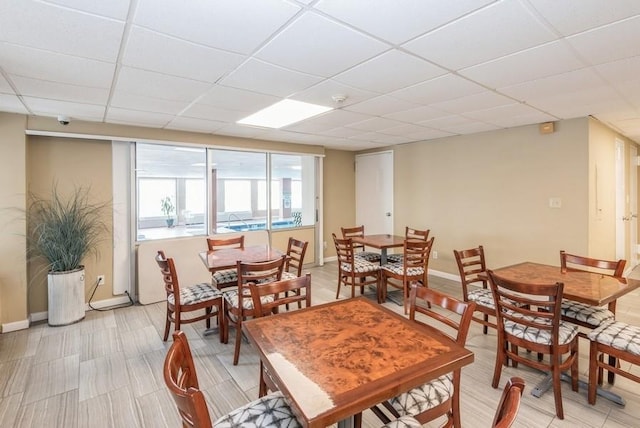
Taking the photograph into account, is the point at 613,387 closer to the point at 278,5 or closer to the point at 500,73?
the point at 500,73

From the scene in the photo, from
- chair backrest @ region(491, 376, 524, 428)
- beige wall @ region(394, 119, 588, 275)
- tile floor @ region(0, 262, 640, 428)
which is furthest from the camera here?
beige wall @ region(394, 119, 588, 275)

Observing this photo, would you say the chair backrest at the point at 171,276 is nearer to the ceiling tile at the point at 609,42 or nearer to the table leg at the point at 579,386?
the table leg at the point at 579,386

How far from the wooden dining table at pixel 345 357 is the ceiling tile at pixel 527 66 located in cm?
184

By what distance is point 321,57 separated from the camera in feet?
6.69

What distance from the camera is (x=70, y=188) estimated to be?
3787 millimetres

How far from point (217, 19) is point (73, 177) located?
336 cm

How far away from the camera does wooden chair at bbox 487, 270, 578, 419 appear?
1945mm

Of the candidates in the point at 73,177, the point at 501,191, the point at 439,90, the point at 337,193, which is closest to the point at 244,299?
the point at 439,90

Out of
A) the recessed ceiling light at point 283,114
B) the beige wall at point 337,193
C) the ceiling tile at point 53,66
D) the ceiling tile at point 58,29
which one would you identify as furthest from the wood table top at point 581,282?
the beige wall at point 337,193

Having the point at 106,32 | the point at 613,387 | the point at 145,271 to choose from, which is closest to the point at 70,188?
the point at 145,271

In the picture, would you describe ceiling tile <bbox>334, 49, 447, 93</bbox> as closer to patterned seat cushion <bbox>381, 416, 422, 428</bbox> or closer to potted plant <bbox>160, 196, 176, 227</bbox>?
patterned seat cushion <bbox>381, 416, 422, 428</bbox>

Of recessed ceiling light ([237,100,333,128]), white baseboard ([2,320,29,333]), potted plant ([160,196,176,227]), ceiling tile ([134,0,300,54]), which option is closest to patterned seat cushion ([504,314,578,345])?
ceiling tile ([134,0,300,54])

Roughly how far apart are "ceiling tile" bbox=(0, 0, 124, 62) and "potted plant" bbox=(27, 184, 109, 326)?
2.36m

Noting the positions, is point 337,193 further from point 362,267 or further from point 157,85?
point 157,85
